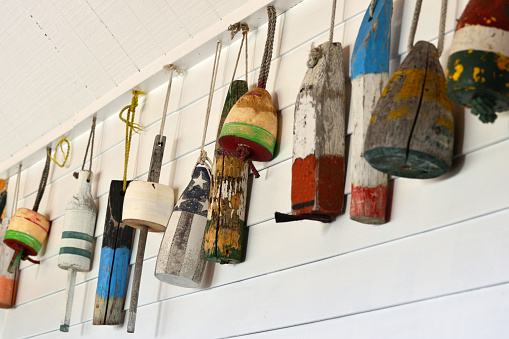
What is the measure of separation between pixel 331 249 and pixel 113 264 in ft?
2.89

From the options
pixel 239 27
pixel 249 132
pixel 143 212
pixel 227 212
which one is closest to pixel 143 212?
pixel 143 212

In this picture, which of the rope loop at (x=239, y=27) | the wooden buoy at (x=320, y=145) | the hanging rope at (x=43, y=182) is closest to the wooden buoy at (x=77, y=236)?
the hanging rope at (x=43, y=182)

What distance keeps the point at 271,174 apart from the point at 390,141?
1.89 ft

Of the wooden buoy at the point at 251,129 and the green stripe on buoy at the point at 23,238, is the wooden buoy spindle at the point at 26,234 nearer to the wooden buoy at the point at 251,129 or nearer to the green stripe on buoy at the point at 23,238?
the green stripe on buoy at the point at 23,238

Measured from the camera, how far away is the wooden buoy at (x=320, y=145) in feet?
5.07

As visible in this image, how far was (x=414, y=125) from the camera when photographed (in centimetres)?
130

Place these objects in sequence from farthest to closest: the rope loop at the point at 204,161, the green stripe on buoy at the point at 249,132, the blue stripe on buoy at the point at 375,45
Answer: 1. the rope loop at the point at 204,161
2. the green stripe on buoy at the point at 249,132
3. the blue stripe on buoy at the point at 375,45

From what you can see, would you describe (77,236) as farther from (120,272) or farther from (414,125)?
(414,125)

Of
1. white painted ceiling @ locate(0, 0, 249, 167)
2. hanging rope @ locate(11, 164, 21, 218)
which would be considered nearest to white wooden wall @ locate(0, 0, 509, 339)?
white painted ceiling @ locate(0, 0, 249, 167)

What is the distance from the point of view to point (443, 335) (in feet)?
4.21

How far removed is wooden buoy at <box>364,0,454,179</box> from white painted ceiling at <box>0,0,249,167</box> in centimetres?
93

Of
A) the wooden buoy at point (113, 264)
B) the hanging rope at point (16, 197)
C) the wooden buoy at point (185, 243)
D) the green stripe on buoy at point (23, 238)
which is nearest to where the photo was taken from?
the wooden buoy at point (185, 243)

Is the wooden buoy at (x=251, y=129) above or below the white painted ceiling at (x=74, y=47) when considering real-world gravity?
below

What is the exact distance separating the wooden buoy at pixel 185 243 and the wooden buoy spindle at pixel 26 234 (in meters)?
0.89
